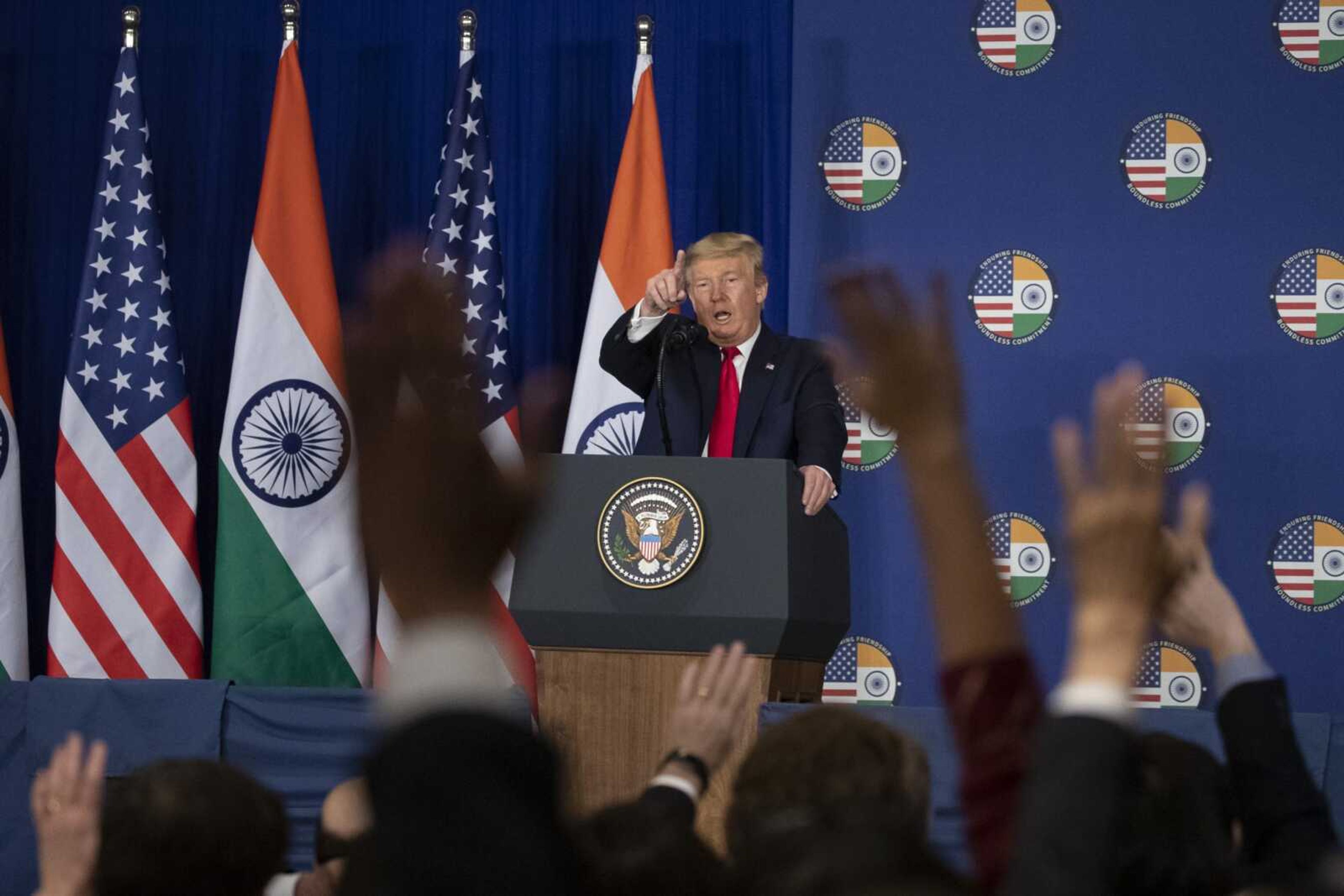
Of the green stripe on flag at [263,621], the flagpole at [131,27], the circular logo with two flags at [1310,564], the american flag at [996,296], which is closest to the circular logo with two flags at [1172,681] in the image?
the circular logo with two flags at [1310,564]

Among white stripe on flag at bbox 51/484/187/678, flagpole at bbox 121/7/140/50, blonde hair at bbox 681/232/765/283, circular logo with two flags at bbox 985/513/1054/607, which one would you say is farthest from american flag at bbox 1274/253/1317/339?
flagpole at bbox 121/7/140/50

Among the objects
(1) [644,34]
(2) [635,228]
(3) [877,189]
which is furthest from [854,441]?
(1) [644,34]

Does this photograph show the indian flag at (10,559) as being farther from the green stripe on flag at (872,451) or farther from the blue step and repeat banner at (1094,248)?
the green stripe on flag at (872,451)

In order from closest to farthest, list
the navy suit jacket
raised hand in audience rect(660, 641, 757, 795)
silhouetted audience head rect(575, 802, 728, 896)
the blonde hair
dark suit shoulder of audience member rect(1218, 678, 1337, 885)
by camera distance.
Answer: silhouetted audience head rect(575, 802, 728, 896)
dark suit shoulder of audience member rect(1218, 678, 1337, 885)
raised hand in audience rect(660, 641, 757, 795)
the navy suit jacket
the blonde hair

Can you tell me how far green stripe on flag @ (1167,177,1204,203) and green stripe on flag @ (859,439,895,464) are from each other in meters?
1.38

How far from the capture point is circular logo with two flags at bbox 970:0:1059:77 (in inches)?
239

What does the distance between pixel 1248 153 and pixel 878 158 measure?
1355mm

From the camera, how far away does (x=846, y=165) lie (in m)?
6.10

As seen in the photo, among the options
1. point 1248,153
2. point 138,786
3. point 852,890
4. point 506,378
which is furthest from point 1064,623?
point 852,890

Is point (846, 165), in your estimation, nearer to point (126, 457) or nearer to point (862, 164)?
point (862, 164)

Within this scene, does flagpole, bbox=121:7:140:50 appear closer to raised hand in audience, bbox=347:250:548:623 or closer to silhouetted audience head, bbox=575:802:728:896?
silhouetted audience head, bbox=575:802:728:896

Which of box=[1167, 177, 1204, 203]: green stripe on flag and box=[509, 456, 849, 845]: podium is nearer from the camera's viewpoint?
box=[509, 456, 849, 845]: podium

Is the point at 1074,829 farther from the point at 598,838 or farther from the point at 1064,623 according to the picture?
the point at 1064,623

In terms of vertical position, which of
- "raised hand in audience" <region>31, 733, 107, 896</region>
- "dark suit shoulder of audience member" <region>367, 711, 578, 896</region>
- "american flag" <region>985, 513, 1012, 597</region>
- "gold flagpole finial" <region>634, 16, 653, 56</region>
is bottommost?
"american flag" <region>985, 513, 1012, 597</region>
